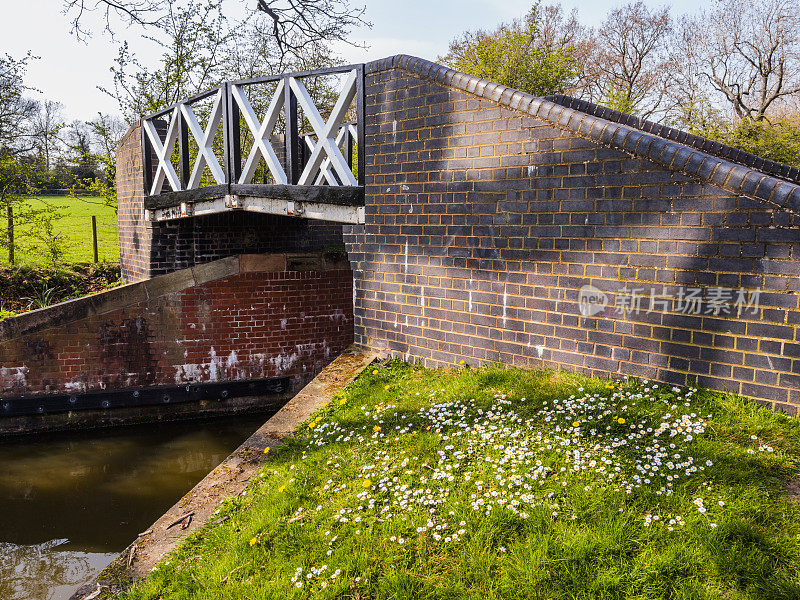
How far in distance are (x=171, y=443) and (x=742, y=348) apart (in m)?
6.92

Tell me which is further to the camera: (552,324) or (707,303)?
(552,324)

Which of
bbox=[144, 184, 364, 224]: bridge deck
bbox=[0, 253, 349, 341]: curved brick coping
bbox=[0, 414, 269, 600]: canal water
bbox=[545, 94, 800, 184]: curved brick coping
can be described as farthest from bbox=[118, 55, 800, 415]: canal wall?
bbox=[0, 414, 269, 600]: canal water

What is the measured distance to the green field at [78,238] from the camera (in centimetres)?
1169

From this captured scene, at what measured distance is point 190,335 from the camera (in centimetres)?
812

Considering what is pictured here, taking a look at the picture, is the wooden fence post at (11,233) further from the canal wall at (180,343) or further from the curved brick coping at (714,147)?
the curved brick coping at (714,147)

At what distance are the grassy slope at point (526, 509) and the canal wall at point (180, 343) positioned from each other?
4.21 metres

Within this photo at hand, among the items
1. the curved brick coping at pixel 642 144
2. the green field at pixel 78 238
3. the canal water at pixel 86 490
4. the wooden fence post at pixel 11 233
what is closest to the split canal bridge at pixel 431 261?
the curved brick coping at pixel 642 144

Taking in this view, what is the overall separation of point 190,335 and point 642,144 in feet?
21.8

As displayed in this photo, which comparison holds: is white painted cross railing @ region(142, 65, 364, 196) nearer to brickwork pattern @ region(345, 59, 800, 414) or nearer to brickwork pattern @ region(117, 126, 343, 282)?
brickwork pattern @ region(345, 59, 800, 414)

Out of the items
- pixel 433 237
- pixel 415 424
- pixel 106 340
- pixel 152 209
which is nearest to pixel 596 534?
pixel 415 424

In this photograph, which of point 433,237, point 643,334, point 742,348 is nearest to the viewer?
point 742,348

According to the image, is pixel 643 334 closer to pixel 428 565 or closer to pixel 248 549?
pixel 428 565

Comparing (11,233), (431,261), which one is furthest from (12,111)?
(431,261)

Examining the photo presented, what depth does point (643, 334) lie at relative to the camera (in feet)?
13.5
